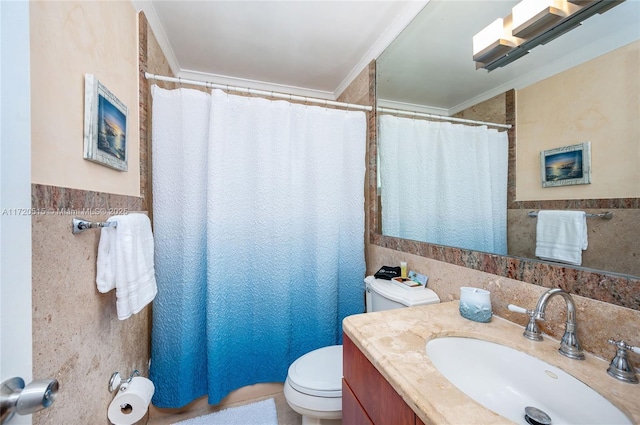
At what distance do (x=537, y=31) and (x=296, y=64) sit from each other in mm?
1547

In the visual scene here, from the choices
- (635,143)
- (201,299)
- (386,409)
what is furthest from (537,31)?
(201,299)

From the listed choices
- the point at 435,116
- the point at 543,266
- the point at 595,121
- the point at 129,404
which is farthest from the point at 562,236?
the point at 129,404

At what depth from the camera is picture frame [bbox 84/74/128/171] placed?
33.2 inches

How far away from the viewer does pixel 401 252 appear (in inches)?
56.8

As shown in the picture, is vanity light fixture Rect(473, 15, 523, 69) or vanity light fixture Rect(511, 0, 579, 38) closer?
vanity light fixture Rect(511, 0, 579, 38)

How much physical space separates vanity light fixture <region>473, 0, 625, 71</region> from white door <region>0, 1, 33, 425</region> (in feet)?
4.39

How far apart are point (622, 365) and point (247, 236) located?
58.7 inches

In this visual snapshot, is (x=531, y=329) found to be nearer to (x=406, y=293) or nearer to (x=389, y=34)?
(x=406, y=293)

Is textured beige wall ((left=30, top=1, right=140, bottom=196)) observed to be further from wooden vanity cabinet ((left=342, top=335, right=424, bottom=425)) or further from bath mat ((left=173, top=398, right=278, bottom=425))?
bath mat ((left=173, top=398, right=278, bottom=425))

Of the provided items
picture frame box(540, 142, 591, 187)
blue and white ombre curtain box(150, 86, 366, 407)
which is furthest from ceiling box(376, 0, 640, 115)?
blue and white ombre curtain box(150, 86, 366, 407)

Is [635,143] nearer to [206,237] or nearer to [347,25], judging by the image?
[347,25]

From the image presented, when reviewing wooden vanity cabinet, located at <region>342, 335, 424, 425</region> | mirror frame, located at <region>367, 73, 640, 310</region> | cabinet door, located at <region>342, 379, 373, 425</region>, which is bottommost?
cabinet door, located at <region>342, 379, 373, 425</region>

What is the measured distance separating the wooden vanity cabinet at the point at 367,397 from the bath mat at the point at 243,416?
802mm

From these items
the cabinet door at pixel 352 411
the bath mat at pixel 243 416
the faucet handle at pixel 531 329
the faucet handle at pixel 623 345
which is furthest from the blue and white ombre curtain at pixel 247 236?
the faucet handle at pixel 623 345
